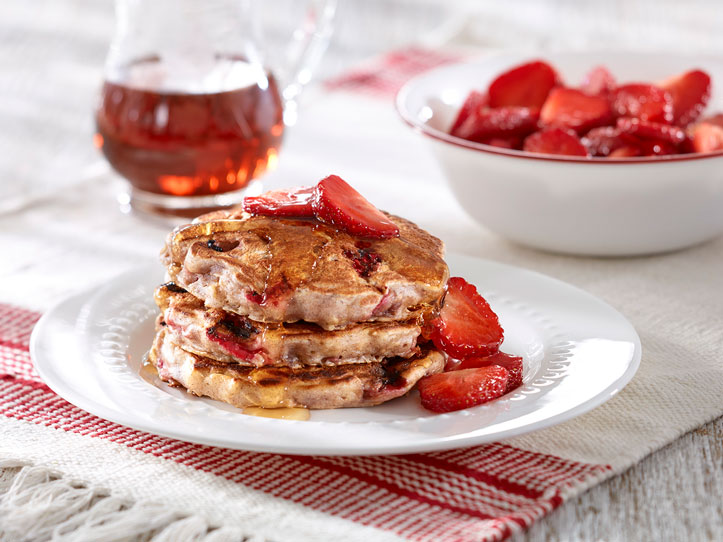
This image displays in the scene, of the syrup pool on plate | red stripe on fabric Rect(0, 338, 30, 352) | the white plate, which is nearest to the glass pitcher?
the syrup pool on plate

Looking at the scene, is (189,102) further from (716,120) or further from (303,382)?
(716,120)

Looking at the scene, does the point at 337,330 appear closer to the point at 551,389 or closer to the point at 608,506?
the point at 551,389

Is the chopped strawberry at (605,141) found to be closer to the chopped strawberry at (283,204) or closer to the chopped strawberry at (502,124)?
the chopped strawberry at (502,124)

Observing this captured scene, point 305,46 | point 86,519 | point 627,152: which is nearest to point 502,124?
point 627,152

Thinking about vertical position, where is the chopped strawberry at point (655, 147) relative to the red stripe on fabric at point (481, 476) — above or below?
above

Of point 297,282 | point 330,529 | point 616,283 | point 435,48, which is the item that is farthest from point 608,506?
point 435,48

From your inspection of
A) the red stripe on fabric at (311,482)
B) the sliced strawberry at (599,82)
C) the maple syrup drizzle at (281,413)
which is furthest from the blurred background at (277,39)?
the maple syrup drizzle at (281,413)

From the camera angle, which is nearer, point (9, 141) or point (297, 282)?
point (297, 282)
